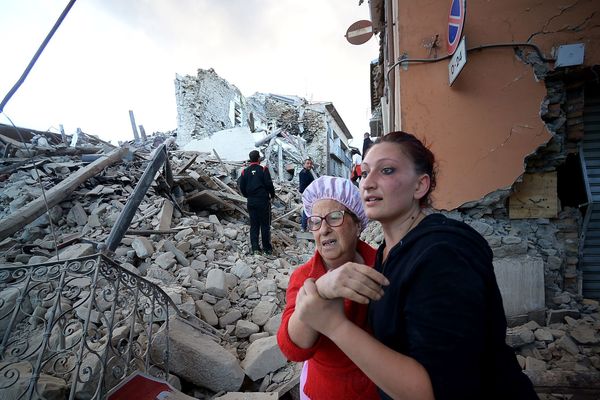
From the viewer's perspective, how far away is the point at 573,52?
10.2 feet

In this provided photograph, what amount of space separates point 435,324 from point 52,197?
6604 mm

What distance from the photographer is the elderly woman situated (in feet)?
3.02

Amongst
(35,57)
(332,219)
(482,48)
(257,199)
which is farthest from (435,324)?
(257,199)

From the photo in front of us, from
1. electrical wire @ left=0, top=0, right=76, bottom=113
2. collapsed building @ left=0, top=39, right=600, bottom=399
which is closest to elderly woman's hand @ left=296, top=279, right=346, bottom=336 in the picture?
collapsed building @ left=0, top=39, right=600, bottom=399

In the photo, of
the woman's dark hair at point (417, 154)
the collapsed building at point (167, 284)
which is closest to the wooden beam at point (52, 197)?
the collapsed building at point (167, 284)

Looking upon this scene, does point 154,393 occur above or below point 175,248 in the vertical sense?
below

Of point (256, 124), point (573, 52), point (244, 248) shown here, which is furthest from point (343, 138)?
point (573, 52)

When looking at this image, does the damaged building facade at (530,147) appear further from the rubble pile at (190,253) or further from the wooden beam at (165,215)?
the wooden beam at (165,215)

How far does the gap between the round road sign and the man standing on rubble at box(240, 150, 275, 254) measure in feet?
10.0

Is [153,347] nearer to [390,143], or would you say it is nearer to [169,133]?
[390,143]

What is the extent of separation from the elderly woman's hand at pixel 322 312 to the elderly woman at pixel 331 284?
0.10 ft

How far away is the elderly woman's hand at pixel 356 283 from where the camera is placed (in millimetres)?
847

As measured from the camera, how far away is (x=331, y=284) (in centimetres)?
88

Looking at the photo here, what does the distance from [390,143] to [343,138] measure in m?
31.4
